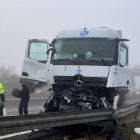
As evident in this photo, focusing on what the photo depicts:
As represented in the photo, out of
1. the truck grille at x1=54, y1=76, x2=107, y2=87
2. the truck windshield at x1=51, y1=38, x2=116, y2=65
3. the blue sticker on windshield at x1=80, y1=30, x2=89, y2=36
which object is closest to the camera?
the truck grille at x1=54, y1=76, x2=107, y2=87

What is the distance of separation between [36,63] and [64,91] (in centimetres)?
119

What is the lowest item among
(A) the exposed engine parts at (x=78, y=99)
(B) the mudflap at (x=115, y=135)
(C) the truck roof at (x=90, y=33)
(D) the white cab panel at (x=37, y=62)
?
(B) the mudflap at (x=115, y=135)

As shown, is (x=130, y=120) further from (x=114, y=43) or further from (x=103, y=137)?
(x=114, y=43)

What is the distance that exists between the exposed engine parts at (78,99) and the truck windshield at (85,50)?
2.71ft

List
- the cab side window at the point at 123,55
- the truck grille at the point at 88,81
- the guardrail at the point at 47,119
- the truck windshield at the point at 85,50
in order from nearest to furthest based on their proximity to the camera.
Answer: the guardrail at the point at 47,119 < the truck grille at the point at 88,81 < the truck windshield at the point at 85,50 < the cab side window at the point at 123,55

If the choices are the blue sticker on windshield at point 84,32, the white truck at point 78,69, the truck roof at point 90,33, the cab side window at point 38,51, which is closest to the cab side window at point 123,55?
the white truck at point 78,69

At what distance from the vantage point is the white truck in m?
5.17

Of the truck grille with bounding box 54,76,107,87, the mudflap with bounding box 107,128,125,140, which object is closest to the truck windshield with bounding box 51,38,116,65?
the truck grille with bounding box 54,76,107,87

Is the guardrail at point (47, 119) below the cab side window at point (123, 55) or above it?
below

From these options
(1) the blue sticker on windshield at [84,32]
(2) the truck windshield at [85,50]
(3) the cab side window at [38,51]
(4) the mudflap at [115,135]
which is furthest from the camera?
(1) the blue sticker on windshield at [84,32]

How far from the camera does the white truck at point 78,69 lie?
17.0 ft

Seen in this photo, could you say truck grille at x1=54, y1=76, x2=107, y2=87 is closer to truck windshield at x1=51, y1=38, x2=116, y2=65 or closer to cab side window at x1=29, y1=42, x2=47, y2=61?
truck windshield at x1=51, y1=38, x2=116, y2=65

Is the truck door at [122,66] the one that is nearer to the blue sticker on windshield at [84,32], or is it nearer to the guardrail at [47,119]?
the blue sticker on windshield at [84,32]

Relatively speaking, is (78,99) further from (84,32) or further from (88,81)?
(84,32)
